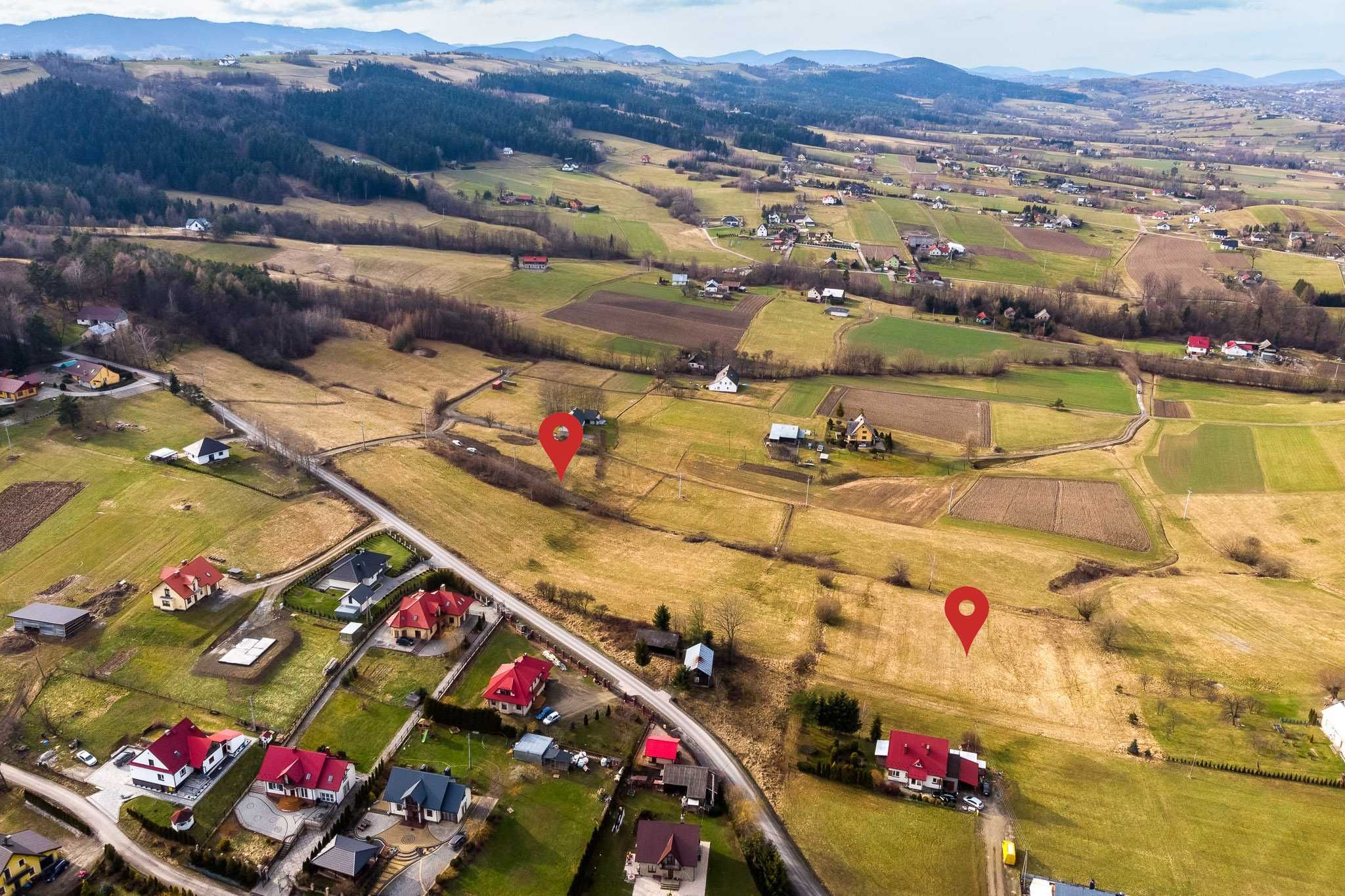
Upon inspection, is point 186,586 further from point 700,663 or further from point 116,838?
point 700,663

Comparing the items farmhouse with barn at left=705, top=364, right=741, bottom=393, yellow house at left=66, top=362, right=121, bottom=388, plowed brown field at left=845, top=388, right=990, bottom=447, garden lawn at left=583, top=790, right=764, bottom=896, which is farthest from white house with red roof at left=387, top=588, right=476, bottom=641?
plowed brown field at left=845, top=388, right=990, bottom=447

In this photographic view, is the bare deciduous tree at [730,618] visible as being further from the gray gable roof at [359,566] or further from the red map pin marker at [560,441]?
the gray gable roof at [359,566]

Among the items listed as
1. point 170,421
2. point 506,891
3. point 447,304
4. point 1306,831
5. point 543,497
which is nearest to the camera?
point 506,891

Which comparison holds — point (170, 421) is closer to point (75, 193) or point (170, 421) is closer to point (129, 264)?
point (129, 264)

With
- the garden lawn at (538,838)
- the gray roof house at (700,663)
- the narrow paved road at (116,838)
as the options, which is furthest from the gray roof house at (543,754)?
the narrow paved road at (116,838)

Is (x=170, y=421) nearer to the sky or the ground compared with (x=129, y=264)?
nearer to the ground

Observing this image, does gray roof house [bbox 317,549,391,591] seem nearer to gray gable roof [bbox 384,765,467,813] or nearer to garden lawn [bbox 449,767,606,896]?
gray gable roof [bbox 384,765,467,813]

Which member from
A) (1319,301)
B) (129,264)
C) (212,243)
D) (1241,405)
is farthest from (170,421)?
(1319,301)

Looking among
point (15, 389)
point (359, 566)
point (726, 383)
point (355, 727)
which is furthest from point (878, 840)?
point (15, 389)
